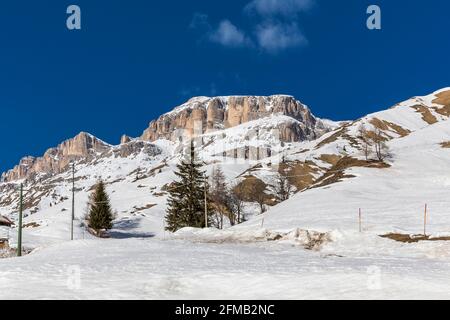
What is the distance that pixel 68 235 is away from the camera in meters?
80.1

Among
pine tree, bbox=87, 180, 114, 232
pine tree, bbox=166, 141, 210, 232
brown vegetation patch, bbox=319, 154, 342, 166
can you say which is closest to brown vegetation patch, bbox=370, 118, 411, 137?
brown vegetation patch, bbox=319, 154, 342, 166

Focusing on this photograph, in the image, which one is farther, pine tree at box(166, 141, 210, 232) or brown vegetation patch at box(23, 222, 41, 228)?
brown vegetation patch at box(23, 222, 41, 228)

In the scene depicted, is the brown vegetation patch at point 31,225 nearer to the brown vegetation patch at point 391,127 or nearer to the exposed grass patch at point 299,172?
the exposed grass patch at point 299,172

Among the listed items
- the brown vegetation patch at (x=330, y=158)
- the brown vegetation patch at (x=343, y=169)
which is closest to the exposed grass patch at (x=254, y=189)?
the brown vegetation patch at (x=343, y=169)

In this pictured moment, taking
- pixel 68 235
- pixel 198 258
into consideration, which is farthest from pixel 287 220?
pixel 68 235

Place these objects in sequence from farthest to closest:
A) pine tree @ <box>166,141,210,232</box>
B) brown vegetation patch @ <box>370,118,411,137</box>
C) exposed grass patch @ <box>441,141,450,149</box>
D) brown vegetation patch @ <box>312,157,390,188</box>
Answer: brown vegetation patch @ <box>370,118,411,137</box>, exposed grass patch @ <box>441,141,450,149</box>, brown vegetation patch @ <box>312,157,390,188</box>, pine tree @ <box>166,141,210,232</box>

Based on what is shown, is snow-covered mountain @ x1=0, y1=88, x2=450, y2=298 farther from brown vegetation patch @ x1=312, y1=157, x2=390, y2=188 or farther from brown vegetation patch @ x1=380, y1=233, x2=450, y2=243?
brown vegetation patch @ x1=380, y1=233, x2=450, y2=243

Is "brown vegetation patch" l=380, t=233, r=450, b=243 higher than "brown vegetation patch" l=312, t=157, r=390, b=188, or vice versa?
"brown vegetation patch" l=312, t=157, r=390, b=188

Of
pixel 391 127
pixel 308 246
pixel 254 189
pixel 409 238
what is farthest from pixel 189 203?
pixel 391 127

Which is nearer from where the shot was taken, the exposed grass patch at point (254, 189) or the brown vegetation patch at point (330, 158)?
the exposed grass patch at point (254, 189)

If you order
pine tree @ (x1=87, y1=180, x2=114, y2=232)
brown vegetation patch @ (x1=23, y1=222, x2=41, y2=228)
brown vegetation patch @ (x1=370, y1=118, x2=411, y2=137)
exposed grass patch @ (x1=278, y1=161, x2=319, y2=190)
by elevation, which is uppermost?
brown vegetation patch @ (x1=370, y1=118, x2=411, y2=137)

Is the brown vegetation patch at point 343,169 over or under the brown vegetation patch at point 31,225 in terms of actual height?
over
